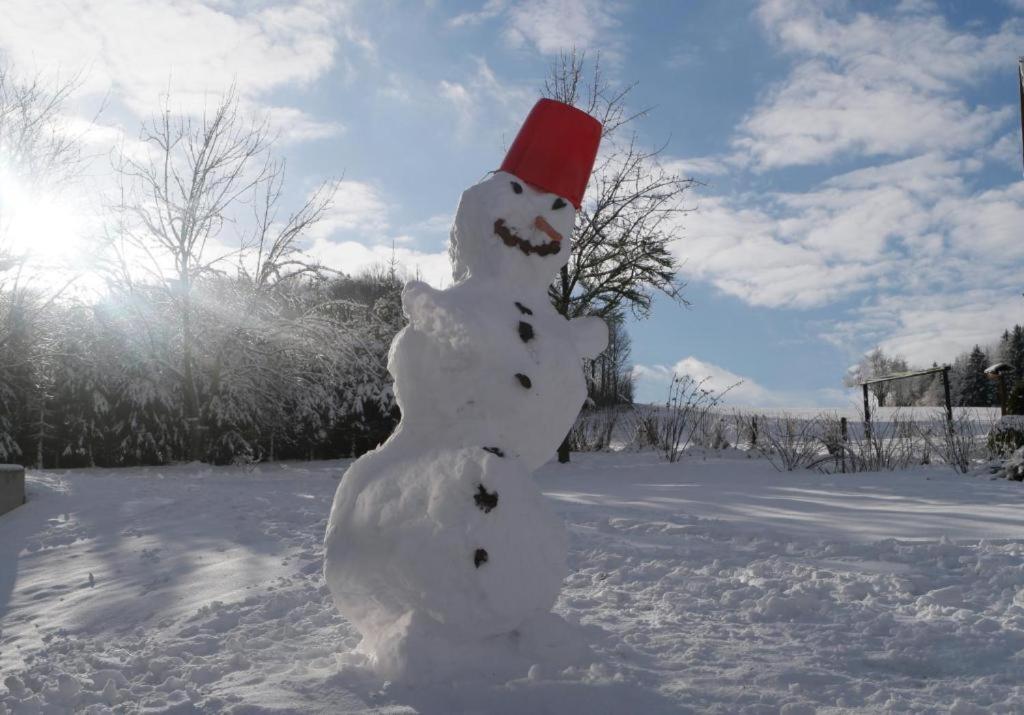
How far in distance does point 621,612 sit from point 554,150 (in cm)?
227

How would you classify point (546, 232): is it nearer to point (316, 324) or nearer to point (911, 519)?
point (911, 519)

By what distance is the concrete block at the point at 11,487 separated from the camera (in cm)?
744

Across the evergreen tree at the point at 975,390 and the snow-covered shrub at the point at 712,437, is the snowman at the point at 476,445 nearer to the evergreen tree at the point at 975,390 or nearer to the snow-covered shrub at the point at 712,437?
the snow-covered shrub at the point at 712,437

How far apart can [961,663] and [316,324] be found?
1121cm

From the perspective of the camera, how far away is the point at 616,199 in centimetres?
1227

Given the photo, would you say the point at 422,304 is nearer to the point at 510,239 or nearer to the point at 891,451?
the point at 510,239

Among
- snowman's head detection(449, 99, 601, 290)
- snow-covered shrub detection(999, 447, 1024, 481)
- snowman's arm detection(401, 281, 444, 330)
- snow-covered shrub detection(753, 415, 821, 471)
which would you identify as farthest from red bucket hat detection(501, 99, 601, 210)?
snow-covered shrub detection(999, 447, 1024, 481)

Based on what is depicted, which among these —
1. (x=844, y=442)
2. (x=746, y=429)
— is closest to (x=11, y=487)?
(x=844, y=442)

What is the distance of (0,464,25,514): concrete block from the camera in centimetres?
744

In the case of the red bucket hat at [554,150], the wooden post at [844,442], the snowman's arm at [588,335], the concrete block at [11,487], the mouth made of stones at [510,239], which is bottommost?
the concrete block at [11,487]

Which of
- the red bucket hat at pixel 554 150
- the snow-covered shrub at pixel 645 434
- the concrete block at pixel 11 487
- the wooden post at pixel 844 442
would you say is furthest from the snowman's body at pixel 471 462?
the snow-covered shrub at pixel 645 434

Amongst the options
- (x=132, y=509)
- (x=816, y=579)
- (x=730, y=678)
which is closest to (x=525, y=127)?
(x=730, y=678)

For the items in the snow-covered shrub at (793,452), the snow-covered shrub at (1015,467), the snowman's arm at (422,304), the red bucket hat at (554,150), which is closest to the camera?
the snowman's arm at (422,304)

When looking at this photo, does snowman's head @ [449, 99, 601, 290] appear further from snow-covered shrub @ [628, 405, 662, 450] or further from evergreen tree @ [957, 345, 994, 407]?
evergreen tree @ [957, 345, 994, 407]
